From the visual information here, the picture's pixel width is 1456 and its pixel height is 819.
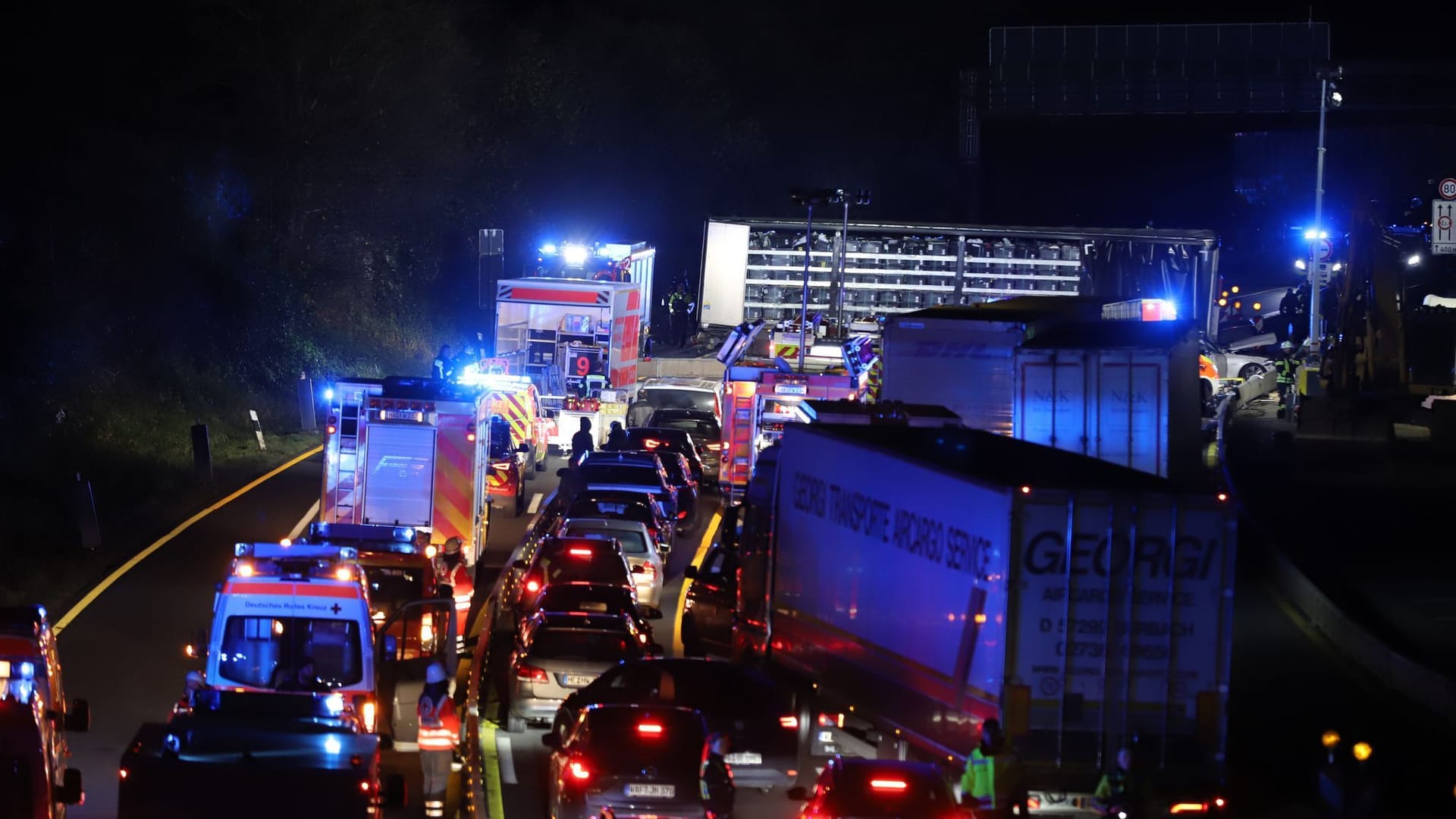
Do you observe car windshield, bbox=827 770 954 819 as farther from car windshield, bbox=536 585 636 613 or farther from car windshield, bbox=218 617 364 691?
car windshield, bbox=536 585 636 613

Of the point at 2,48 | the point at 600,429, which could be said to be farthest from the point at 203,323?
the point at 600,429

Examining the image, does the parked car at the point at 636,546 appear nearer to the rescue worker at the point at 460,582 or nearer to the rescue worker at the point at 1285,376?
the rescue worker at the point at 460,582

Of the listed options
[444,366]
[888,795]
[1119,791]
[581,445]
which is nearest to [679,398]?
[581,445]

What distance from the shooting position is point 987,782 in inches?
547

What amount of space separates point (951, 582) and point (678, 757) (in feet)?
8.44

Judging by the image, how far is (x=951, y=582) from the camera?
15062mm

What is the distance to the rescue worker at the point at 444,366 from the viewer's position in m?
30.4

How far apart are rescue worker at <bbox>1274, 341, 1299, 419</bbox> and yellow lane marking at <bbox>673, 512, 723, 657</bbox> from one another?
22159mm

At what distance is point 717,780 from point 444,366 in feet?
60.1

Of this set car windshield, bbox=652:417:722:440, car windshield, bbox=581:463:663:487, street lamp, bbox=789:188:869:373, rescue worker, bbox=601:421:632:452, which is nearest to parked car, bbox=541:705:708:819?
car windshield, bbox=581:463:663:487

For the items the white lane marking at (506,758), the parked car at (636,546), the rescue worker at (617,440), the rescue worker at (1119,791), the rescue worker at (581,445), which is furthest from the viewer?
the rescue worker at (617,440)

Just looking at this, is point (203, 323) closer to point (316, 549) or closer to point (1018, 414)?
point (1018, 414)

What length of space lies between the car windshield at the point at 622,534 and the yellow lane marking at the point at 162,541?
613 centimetres

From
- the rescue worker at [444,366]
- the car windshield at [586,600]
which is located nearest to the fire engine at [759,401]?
the rescue worker at [444,366]
